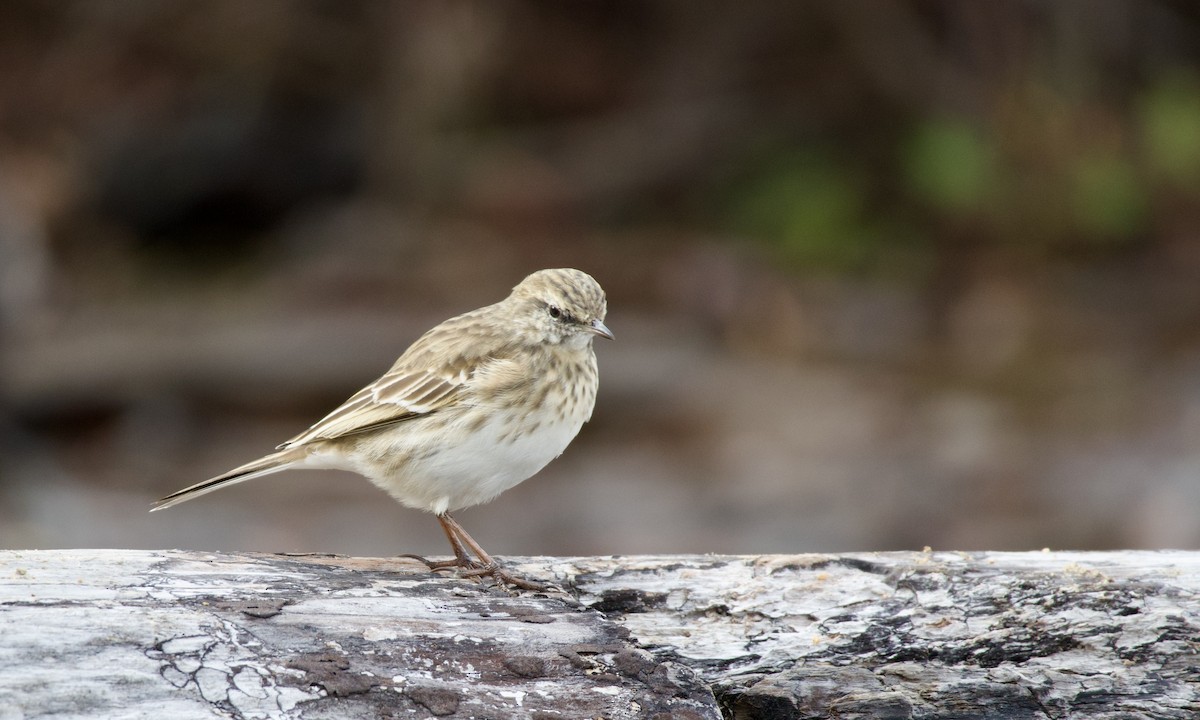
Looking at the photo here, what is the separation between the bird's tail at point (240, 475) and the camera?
4.79 metres

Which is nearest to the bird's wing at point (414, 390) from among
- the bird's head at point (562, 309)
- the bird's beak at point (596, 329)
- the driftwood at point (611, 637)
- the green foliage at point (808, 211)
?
the bird's head at point (562, 309)

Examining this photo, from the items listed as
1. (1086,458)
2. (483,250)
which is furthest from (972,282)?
(483,250)

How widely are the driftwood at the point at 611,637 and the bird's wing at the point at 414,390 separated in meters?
0.68

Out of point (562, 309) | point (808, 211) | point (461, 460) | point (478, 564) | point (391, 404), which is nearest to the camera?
point (478, 564)

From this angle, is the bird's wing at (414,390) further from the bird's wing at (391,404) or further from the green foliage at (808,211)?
the green foliage at (808,211)

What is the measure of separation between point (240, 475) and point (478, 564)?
0.92 meters

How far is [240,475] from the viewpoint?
4.89 meters

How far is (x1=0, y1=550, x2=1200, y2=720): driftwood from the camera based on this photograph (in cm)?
348

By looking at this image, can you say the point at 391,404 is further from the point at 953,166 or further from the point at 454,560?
the point at 953,166

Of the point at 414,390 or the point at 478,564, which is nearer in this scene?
the point at 478,564

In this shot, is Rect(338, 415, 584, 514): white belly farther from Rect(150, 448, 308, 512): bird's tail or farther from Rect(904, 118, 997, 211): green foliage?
Rect(904, 118, 997, 211): green foliage

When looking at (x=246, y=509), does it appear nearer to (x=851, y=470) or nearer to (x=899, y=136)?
(x=851, y=470)

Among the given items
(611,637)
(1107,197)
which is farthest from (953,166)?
(611,637)

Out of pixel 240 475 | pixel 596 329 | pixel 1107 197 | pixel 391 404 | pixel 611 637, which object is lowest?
pixel 611 637
